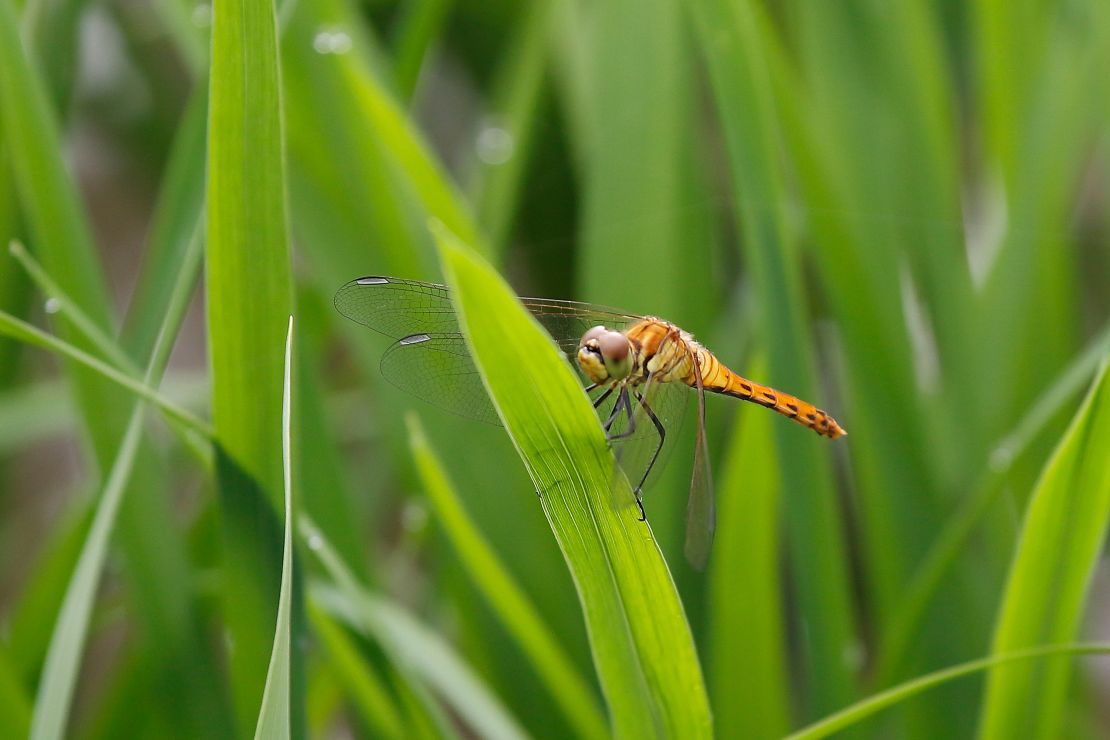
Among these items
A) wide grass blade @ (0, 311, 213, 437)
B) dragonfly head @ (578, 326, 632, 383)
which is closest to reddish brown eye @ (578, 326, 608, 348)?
dragonfly head @ (578, 326, 632, 383)

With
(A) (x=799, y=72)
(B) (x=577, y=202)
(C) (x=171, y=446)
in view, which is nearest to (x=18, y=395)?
(C) (x=171, y=446)

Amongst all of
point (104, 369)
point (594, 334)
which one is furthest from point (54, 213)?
point (594, 334)

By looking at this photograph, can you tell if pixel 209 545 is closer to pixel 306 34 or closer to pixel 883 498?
pixel 306 34

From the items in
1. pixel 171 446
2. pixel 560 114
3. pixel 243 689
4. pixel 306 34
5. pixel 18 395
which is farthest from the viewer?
pixel 560 114

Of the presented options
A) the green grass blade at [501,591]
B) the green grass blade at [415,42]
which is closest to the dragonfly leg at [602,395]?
the green grass blade at [501,591]

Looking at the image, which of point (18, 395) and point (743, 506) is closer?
point (743, 506)

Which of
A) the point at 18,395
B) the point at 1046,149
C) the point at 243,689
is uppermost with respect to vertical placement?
the point at 1046,149

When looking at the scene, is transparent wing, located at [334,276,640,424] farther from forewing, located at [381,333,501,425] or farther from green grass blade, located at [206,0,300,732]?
A: green grass blade, located at [206,0,300,732]
